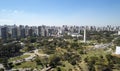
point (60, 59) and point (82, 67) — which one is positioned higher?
point (82, 67)

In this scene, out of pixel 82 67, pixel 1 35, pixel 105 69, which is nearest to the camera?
pixel 82 67

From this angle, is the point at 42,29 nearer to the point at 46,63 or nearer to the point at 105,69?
the point at 46,63

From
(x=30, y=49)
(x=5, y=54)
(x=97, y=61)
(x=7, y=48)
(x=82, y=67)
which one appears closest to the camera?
(x=82, y=67)

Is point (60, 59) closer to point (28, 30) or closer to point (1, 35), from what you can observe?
point (1, 35)

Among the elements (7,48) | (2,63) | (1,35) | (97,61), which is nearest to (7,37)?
(1,35)

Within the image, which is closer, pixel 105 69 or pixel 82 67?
pixel 82 67

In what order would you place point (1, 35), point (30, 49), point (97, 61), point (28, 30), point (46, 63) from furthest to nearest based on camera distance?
1. point (28, 30)
2. point (1, 35)
3. point (30, 49)
4. point (46, 63)
5. point (97, 61)

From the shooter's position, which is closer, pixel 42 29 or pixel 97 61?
pixel 97 61

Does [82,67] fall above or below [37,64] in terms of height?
above

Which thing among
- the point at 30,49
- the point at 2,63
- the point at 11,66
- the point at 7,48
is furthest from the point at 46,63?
the point at 30,49
